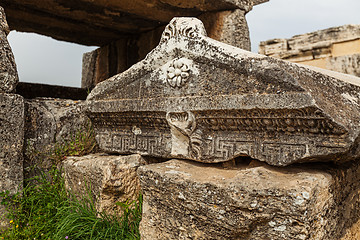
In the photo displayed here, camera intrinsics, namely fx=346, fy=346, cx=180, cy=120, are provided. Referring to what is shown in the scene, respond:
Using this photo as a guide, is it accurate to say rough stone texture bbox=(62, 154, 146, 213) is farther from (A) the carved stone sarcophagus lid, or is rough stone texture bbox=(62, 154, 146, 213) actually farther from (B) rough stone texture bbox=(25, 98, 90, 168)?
(B) rough stone texture bbox=(25, 98, 90, 168)

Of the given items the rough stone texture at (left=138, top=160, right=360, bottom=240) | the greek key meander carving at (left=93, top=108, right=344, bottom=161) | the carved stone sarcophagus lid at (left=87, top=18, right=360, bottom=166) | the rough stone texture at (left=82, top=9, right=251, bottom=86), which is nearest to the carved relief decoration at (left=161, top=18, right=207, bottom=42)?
the carved stone sarcophagus lid at (left=87, top=18, right=360, bottom=166)

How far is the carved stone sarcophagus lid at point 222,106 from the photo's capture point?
61.5 inches

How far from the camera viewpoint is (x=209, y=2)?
135 inches

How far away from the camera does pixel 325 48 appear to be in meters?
5.59

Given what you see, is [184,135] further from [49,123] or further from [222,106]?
[49,123]

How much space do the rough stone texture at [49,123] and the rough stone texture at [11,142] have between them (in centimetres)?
14

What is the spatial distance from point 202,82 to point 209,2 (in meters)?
1.81

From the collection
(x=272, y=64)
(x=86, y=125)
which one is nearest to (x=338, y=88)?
(x=272, y=64)

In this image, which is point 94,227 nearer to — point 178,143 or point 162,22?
point 178,143

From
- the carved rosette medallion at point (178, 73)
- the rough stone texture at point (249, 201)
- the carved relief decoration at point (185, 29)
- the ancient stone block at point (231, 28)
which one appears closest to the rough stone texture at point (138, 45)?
the ancient stone block at point (231, 28)

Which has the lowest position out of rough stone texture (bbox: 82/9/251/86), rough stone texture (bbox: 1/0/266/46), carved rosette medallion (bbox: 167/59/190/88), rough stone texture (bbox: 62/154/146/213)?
rough stone texture (bbox: 62/154/146/213)

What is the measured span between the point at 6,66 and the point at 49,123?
1.77 feet

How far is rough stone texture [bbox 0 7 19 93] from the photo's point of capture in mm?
2350

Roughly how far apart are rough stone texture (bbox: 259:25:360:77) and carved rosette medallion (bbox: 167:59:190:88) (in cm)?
396
